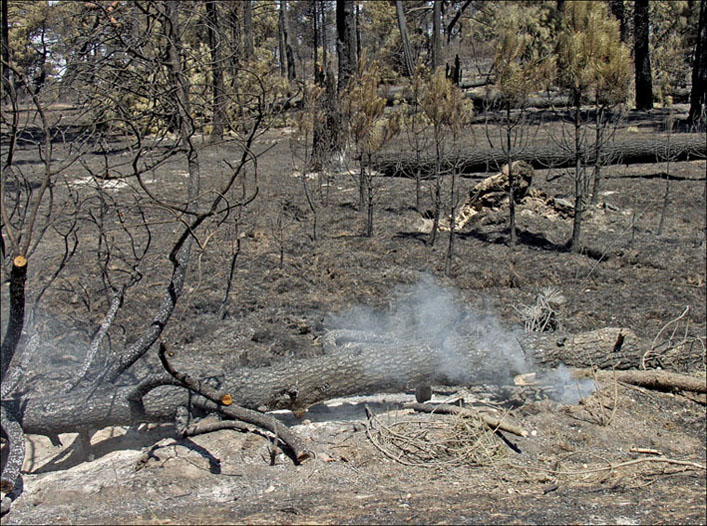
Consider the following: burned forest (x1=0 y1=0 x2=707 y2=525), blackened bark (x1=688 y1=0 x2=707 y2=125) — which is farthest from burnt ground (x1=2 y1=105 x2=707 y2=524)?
blackened bark (x1=688 y1=0 x2=707 y2=125)

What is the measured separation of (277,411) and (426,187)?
8098mm

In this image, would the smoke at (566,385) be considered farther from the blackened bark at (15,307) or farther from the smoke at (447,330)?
the blackened bark at (15,307)

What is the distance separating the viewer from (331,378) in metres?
5.06

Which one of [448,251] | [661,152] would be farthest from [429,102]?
[661,152]

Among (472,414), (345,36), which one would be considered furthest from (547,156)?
(472,414)

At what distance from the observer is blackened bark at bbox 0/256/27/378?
12.5 ft

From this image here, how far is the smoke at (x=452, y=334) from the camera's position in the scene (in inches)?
213

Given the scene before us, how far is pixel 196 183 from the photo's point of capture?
6.12 meters

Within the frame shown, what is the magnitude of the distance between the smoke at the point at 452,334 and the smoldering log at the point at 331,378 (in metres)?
0.02

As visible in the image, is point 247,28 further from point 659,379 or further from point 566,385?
point 659,379

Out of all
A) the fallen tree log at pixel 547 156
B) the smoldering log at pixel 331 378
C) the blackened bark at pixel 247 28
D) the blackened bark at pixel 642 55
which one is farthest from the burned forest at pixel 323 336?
the blackened bark at pixel 642 55

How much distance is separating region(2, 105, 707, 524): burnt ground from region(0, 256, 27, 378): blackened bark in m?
0.82

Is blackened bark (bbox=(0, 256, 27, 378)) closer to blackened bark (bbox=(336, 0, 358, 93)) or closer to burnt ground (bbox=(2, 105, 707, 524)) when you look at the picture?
burnt ground (bbox=(2, 105, 707, 524))

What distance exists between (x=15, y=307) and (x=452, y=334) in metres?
3.63
